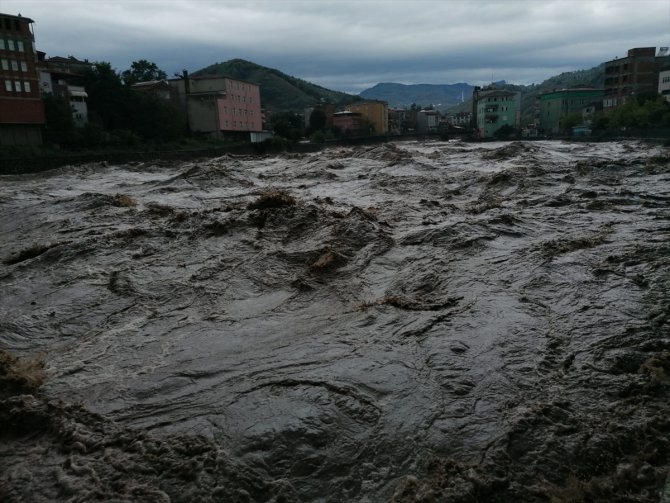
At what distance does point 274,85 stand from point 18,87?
103 m

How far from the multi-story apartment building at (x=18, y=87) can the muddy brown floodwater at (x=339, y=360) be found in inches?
1105

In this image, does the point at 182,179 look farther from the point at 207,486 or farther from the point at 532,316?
the point at 207,486

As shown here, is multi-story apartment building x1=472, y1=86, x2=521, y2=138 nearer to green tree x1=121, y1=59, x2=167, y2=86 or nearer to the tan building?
the tan building

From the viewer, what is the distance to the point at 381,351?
18.1ft

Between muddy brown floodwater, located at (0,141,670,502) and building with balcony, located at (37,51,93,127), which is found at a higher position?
building with balcony, located at (37,51,93,127)

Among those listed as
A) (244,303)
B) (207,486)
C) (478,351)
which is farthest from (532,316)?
(207,486)

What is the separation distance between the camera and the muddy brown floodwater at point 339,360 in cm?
369

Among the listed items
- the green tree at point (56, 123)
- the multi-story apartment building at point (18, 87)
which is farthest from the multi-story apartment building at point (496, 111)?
the multi-story apartment building at point (18, 87)

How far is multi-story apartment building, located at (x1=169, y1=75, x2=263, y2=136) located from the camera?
178 ft

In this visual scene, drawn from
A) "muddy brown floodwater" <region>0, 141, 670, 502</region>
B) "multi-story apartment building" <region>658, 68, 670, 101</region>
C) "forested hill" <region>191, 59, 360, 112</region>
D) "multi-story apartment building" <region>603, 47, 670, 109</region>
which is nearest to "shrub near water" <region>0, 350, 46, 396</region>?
"muddy brown floodwater" <region>0, 141, 670, 502</region>

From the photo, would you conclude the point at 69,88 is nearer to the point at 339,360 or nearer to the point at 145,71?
the point at 145,71

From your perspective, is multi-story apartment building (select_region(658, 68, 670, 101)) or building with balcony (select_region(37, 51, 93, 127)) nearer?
building with balcony (select_region(37, 51, 93, 127))

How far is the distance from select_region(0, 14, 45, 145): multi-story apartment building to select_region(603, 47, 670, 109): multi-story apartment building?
61663mm

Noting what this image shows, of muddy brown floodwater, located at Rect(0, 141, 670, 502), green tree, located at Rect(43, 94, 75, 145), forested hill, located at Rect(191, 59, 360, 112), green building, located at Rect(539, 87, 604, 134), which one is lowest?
muddy brown floodwater, located at Rect(0, 141, 670, 502)
